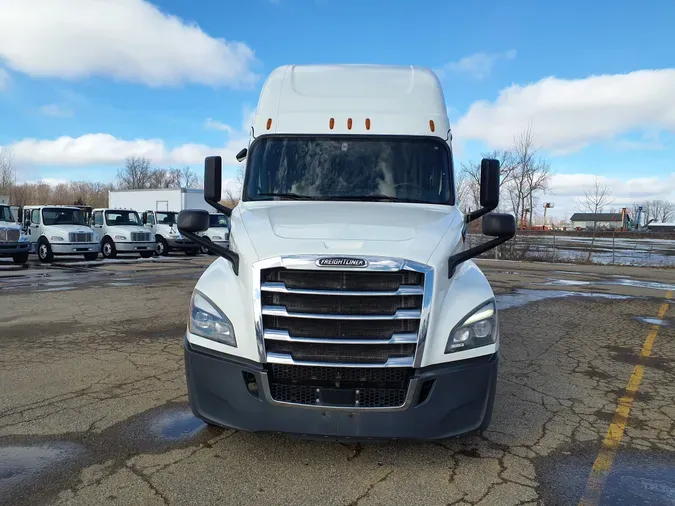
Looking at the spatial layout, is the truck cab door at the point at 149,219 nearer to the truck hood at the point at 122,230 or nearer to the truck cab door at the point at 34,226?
the truck hood at the point at 122,230

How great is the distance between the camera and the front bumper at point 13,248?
57.5ft

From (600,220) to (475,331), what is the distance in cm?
12883

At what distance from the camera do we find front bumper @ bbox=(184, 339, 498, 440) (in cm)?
314

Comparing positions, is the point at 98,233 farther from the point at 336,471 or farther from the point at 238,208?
the point at 336,471

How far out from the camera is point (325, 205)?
430cm

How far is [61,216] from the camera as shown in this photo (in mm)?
20297

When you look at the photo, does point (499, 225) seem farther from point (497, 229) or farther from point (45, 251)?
point (45, 251)

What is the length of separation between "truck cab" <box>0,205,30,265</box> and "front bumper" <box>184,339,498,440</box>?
17678mm

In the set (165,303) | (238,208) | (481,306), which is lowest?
(165,303)

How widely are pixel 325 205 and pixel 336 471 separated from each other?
207cm

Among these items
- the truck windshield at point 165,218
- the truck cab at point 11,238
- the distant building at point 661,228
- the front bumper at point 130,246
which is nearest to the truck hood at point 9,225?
the truck cab at point 11,238

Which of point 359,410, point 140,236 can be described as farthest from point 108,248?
point 359,410

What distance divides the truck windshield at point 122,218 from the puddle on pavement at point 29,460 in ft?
67.1

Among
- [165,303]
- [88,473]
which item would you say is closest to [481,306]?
[88,473]
